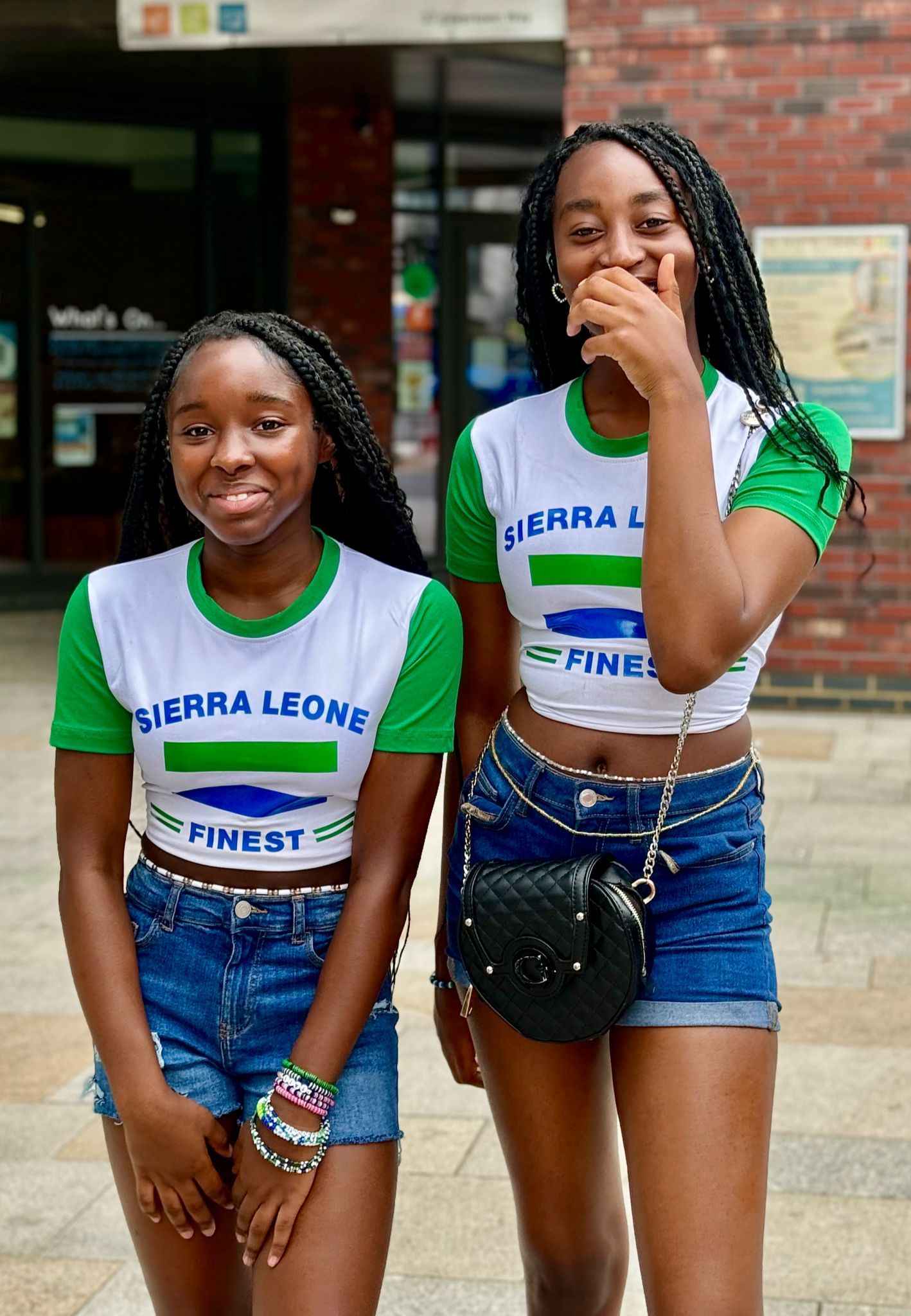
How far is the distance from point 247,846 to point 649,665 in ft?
1.93

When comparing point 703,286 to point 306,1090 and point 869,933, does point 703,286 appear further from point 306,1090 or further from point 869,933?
point 869,933

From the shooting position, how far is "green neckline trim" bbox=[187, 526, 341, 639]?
2477 millimetres

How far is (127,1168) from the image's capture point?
2477 millimetres

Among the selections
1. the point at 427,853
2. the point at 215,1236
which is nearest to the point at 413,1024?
the point at 427,853

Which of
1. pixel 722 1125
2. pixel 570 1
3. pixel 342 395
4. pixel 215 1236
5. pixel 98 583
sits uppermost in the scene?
pixel 570 1

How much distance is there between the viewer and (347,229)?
13219 mm

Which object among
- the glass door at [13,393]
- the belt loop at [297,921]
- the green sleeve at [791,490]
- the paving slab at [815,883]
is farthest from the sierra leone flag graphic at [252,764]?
the glass door at [13,393]

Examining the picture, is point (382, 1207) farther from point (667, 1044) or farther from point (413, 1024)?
point (413, 1024)

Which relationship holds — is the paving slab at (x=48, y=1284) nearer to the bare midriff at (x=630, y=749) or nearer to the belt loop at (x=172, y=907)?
the belt loop at (x=172, y=907)

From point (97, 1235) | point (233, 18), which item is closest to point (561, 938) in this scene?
point (97, 1235)

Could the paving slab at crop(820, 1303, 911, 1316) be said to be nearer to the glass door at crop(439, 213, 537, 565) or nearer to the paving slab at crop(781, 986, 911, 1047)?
the paving slab at crop(781, 986, 911, 1047)

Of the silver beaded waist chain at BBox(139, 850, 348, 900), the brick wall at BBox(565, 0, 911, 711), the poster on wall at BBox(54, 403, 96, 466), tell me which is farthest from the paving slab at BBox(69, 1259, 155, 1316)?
the poster on wall at BBox(54, 403, 96, 466)

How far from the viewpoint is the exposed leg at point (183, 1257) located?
2463 millimetres

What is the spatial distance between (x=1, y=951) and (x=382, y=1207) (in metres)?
3.49
